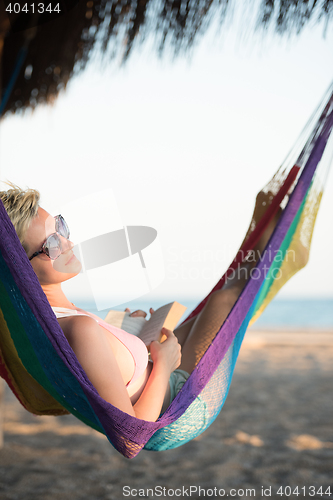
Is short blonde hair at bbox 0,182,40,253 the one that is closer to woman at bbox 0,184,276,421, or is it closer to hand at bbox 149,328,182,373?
woman at bbox 0,184,276,421

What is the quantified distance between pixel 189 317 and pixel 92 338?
67 centimetres

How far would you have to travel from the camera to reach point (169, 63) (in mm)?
2246

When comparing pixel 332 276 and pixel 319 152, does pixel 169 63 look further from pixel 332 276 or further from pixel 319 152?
pixel 332 276

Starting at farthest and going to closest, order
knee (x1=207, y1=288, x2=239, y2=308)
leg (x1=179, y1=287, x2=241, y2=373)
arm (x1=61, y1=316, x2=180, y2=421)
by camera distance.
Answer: knee (x1=207, y1=288, x2=239, y2=308)
leg (x1=179, y1=287, x2=241, y2=373)
arm (x1=61, y1=316, x2=180, y2=421)

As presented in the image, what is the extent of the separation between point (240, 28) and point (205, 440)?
2.53 meters

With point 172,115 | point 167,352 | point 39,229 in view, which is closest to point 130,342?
point 167,352

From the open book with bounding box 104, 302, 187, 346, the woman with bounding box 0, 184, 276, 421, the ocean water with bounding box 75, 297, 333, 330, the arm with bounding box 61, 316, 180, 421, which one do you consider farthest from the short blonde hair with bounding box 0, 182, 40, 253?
the ocean water with bounding box 75, 297, 333, 330

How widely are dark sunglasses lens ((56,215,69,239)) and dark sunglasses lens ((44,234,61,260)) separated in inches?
A: 0.8

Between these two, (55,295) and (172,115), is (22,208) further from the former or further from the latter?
(172,115)

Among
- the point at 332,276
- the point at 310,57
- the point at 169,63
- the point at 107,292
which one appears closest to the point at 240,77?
the point at 310,57

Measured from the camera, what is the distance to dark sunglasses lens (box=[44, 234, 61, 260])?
891 millimetres

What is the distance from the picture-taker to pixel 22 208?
89cm

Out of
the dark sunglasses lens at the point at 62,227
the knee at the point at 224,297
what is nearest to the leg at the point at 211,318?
the knee at the point at 224,297

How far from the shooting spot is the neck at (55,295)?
94cm
